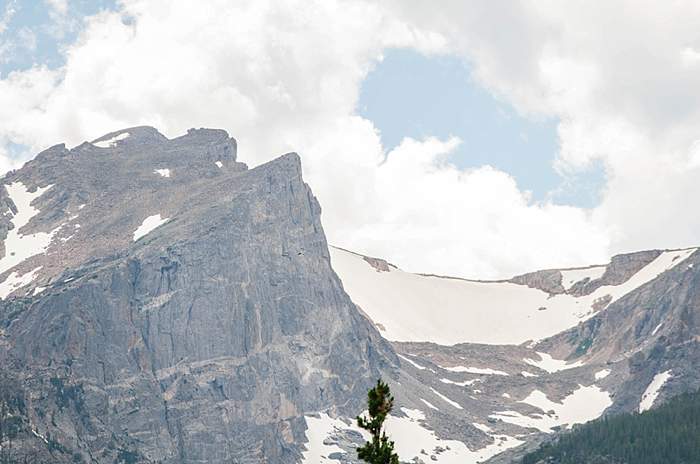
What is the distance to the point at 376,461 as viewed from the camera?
64.1 meters

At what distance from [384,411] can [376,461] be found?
2.79 metres

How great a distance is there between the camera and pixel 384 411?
64125mm
